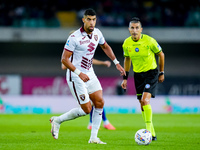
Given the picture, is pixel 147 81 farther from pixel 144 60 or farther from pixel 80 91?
pixel 80 91

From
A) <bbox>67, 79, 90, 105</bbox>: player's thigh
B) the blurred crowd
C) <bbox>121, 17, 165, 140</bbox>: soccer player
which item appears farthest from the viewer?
the blurred crowd

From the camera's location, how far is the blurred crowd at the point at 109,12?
21.6m

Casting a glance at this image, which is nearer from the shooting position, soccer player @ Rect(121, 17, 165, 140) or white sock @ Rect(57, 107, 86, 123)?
white sock @ Rect(57, 107, 86, 123)

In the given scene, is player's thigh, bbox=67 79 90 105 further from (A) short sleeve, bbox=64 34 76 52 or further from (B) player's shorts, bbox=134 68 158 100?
(B) player's shorts, bbox=134 68 158 100

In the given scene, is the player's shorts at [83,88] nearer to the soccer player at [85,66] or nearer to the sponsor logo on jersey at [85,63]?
the soccer player at [85,66]

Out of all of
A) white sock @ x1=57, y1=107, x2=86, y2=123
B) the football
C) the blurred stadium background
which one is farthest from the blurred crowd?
the football

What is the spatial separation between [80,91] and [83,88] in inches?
2.8

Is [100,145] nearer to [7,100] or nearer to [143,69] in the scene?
[143,69]

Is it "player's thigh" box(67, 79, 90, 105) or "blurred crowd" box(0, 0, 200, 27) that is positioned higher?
"blurred crowd" box(0, 0, 200, 27)

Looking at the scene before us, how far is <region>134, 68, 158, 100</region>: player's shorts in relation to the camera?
323 inches

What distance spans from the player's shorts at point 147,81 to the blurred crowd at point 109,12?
532 inches

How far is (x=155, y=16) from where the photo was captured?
870 inches

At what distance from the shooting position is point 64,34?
21.6m

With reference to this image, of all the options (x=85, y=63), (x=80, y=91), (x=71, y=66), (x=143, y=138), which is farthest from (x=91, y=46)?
(x=143, y=138)
